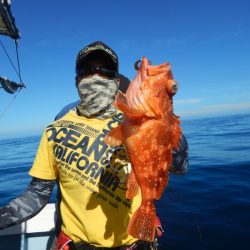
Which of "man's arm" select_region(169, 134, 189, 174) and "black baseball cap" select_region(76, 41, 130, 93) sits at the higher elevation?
"black baseball cap" select_region(76, 41, 130, 93)

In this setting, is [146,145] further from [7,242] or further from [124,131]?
[7,242]

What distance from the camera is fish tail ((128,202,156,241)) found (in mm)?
2088

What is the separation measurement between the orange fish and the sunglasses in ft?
2.78

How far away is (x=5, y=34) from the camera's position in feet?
49.2

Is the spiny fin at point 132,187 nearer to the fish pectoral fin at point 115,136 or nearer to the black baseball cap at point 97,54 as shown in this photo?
the fish pectoral fin at point 115,136

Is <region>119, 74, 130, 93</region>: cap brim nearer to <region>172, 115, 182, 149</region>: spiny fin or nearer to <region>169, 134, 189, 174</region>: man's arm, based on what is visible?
<region>169, 134, 189, 174</region>: man's arm

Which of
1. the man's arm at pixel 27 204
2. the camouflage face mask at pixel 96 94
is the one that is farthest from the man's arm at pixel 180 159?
the man's arm at pixel 27 204

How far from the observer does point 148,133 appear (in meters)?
2.04

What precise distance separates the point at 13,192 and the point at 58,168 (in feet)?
31.7

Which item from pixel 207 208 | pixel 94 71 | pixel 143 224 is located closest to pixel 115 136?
pixel 143 224

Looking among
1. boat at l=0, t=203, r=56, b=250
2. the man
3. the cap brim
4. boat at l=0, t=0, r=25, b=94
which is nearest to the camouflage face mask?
the man

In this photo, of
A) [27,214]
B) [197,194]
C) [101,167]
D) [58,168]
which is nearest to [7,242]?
[27,214]

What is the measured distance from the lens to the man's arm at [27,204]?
113 inches

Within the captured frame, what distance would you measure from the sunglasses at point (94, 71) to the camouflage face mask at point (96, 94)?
59mm
